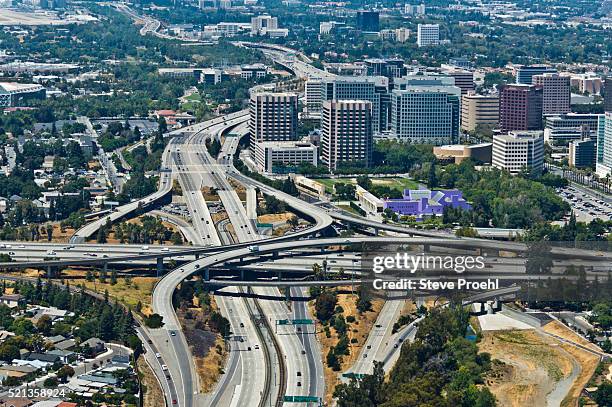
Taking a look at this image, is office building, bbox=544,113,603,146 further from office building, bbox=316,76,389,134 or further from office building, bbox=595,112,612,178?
office building, bbox=595,112,612,178

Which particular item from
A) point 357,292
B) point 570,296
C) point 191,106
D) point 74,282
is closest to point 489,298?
point 570,296

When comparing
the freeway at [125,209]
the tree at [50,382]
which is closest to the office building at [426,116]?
the freeway at [125,209]

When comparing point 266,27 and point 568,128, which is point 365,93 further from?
point 266,27

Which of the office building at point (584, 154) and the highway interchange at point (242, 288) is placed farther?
the office building at point (584, 154)

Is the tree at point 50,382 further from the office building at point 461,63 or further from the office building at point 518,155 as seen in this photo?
the office building at point 461,63

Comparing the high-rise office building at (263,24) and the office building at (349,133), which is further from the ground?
the office building at (349,133)

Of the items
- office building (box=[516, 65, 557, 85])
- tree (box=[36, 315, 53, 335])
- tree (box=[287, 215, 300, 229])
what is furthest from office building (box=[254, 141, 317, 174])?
tree (box=[36, 315, 53, 335])
